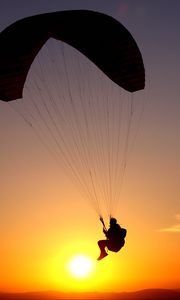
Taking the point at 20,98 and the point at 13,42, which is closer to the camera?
the point at 13,42

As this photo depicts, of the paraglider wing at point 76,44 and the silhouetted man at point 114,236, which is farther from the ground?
the paraglider wing at point 76,44

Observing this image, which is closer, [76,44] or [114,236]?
[114,236]

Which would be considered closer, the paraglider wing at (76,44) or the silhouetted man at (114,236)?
the silhouetted man at (114,236)

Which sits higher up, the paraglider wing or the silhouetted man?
the paraglider wing

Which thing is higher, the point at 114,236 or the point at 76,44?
the point at 76,44

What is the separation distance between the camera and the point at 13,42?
67.3ft

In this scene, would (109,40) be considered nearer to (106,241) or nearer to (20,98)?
(20,98)

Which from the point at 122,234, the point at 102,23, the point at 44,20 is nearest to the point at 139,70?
the point at 102,23

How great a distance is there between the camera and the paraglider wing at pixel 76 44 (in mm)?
20562

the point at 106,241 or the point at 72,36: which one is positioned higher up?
the point at 72,36

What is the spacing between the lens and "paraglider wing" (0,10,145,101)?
2056 cm

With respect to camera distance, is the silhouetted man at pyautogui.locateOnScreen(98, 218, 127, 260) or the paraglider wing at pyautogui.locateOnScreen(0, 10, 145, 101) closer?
the silhouetted man at pyautogui.locateOnScreen(98, 218, 127, 260)

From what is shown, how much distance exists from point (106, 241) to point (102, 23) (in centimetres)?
808

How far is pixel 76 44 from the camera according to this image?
2170cm
